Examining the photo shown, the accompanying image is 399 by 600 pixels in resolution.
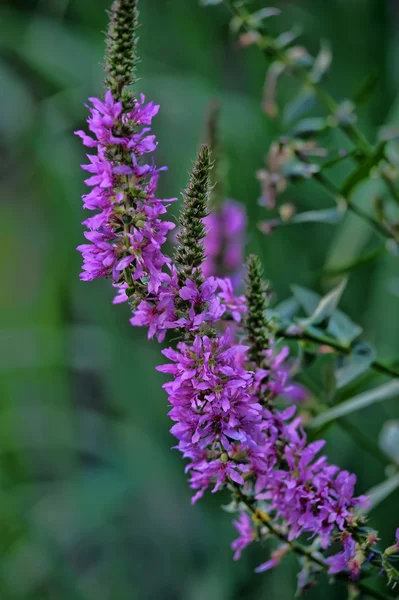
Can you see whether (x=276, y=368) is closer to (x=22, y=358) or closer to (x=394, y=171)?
(x=394, y=171)

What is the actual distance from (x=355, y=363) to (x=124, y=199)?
0.64 feet

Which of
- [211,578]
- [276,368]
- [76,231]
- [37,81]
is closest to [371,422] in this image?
[211,578]

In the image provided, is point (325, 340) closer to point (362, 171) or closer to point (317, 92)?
point (362, 171)

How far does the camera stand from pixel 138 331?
1.29 meters

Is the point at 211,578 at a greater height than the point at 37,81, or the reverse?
the point at 37,81

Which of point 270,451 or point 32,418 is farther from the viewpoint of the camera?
point 32,418

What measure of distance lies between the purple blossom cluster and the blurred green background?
0.55m

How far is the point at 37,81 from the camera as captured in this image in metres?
1.45

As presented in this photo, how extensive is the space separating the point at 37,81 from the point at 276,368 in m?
1.21

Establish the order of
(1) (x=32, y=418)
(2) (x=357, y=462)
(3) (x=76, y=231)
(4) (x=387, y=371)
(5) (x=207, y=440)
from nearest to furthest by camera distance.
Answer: (5) (x=207, y=440)
(4) (x=387, y=371)
(2) (x=357, y=462)
(3) (x=76, y=231)
(1) (x=32, y=418)

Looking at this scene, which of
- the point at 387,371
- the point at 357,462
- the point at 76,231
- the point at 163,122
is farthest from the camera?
the point at 163,122

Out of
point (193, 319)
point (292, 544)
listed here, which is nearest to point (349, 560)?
point (292, 544)

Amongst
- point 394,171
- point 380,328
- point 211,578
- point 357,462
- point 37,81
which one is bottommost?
point 211,578

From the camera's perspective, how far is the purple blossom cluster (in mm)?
332
